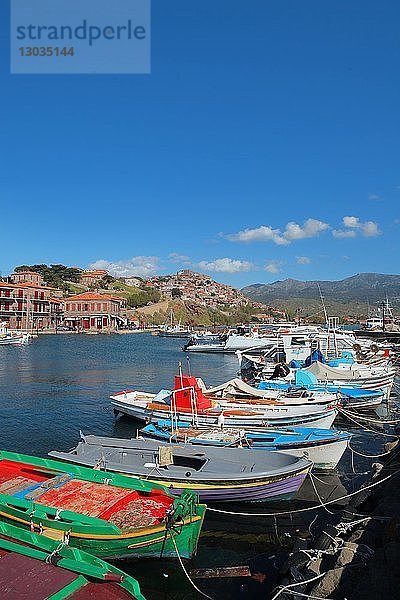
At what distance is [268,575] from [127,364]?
161 ft

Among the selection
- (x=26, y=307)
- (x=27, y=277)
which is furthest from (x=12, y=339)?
(x=27, y=277)

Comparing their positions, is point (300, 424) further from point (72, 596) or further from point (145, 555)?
point (72, 596)

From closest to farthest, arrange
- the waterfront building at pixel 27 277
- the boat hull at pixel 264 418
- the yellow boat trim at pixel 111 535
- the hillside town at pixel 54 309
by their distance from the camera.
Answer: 1. the yellow boat trim at pixel 111 535
2. the boat hull at pixel 264 418
3. the hillside town at pixel 54 309
4. the waterfront building at pixel 27 277

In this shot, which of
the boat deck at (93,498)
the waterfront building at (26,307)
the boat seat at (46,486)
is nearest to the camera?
the boat deck at (93,498)

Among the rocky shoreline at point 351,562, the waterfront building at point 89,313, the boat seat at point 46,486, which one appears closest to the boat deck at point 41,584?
the rocky shoreline at point 351,562

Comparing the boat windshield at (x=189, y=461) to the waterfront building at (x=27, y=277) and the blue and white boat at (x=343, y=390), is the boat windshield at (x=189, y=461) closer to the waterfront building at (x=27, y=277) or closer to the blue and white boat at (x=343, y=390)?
the blue and white boat at (x=343, y=390)

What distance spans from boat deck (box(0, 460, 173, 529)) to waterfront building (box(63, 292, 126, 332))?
125 m

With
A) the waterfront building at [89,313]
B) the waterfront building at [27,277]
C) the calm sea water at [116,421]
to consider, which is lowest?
the calm sea water at [116,421]

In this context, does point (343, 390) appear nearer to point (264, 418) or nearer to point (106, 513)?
point (264, 418)

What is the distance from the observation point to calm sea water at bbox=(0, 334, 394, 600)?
1083 centimetres

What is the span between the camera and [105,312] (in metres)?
138

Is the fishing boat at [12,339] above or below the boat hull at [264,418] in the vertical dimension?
above

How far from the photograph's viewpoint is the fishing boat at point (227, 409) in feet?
66.1

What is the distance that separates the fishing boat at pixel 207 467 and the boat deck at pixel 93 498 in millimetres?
1350
